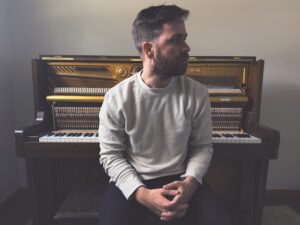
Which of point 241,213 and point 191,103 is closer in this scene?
point 191,103

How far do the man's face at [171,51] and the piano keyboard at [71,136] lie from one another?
55 centimetres

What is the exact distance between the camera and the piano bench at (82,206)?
142 centimetres

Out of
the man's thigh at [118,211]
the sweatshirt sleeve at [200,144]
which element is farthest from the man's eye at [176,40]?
the man's thigh at [118,211]

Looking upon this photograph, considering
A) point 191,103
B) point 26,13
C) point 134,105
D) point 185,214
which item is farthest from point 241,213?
point 26,13

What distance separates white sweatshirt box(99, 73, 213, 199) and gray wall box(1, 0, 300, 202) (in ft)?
2.98

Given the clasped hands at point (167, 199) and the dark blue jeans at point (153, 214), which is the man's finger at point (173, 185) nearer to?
the clasped hands at point (167, 199)

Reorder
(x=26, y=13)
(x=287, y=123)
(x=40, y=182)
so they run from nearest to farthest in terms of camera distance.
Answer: (x=40, y=182) → (x=26, y=13) → (x=287, y=123)

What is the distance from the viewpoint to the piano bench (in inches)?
56.1

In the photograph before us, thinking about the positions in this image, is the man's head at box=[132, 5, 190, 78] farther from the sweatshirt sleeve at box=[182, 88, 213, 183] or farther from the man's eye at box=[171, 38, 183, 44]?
the sweatshirt sleeve at box=[182, 88, 213, 183]

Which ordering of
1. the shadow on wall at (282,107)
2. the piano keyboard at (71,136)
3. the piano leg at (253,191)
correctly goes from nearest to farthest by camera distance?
the piano keyboard at (71,136), the piano leg at (253,191), the shadow on wall at (282,107)

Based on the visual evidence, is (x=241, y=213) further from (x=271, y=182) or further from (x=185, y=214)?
(x=185, y=214)

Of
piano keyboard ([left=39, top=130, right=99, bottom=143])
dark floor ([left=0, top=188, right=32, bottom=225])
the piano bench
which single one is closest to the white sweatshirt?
piano keyboard ([left=39, top=130, right=99, bottom=143])

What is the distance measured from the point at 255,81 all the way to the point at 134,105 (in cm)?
83

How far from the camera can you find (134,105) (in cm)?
109
